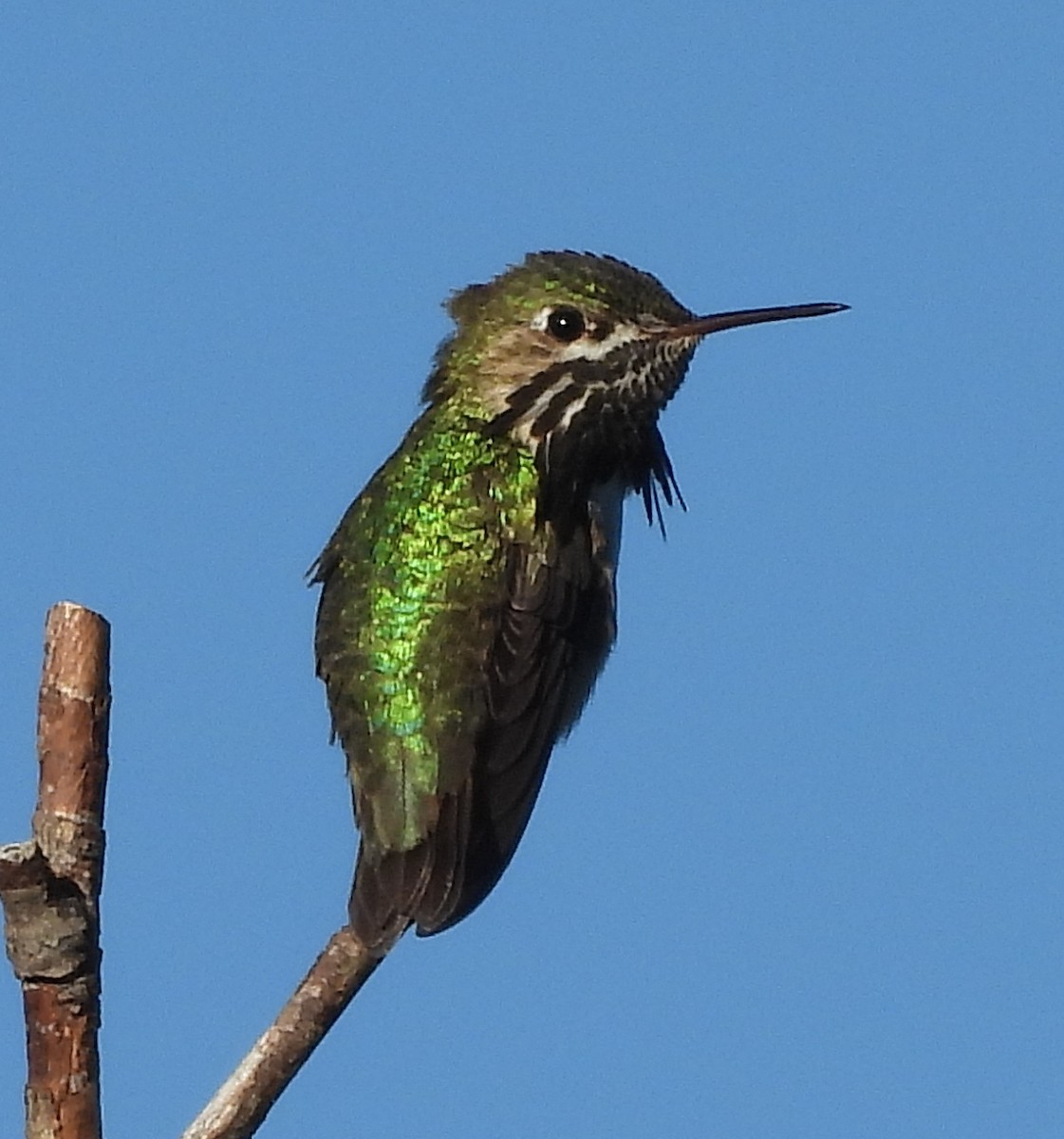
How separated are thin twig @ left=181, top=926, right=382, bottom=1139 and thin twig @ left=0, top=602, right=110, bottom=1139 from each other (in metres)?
0.30

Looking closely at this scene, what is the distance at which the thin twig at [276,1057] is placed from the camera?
192 inches

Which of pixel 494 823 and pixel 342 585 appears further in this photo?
pixel 342 585

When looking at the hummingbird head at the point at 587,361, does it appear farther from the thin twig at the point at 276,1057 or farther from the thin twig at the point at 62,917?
the thin twig at the point at 62,917

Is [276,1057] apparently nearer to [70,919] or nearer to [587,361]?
[70,919]

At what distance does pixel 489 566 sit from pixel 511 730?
2.06ft

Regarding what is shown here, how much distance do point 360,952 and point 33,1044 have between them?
128 cm

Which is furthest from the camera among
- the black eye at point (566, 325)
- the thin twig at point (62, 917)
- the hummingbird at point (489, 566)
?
the black eye at point (566, 325)

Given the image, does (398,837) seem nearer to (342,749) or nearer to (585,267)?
(342,749)

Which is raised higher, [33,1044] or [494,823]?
[494,823]

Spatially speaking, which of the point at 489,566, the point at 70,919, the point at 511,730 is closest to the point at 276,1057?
the point at 70,919

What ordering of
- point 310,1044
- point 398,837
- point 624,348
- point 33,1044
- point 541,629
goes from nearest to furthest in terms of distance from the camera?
1. point 33,1044
2. point 310,1044
3. point 398,837
4. point 541,629
5. point 624,348

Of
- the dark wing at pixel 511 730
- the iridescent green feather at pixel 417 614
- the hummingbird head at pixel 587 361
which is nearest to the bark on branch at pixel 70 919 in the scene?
the dark wing at pixel 511 730

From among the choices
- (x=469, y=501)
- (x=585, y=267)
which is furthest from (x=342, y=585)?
(x=585, y=267)

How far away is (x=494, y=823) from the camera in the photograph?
7.32 meters
